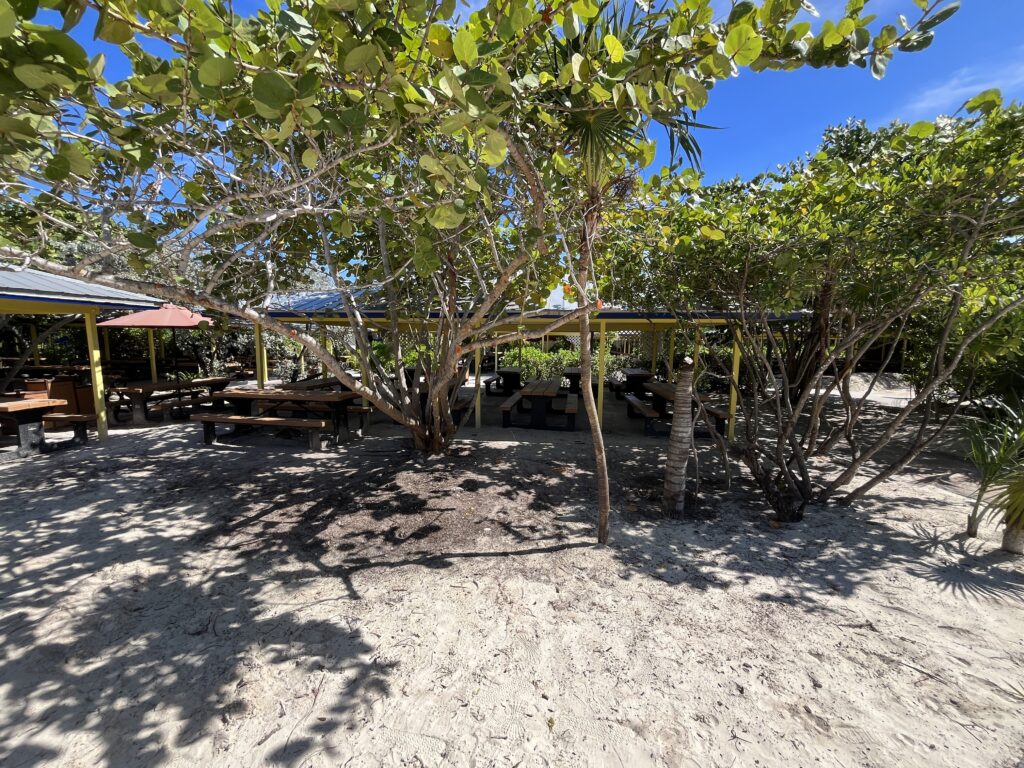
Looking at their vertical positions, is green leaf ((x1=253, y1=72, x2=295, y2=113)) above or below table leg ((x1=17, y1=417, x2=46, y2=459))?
above

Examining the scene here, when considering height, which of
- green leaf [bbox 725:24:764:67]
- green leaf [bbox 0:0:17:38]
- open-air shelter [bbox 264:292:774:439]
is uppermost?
green leaf [bbox 725:24:764:67]

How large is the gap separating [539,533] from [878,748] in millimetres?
2444

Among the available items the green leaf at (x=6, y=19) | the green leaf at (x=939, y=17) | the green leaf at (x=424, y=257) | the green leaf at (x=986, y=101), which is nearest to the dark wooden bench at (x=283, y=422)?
the green leaf at (x=424, y=257)

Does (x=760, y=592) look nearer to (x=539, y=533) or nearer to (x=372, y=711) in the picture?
(x=539, y=533)

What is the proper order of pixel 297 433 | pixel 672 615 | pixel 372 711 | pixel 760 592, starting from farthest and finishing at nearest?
pixel 297 433 < pixel 760 592 < pixel 672 615 < pixel 372 711

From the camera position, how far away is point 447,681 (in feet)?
7.32

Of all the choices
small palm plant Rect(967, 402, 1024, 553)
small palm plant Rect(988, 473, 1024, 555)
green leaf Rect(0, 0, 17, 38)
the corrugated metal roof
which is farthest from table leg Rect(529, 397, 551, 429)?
green leaf Rect(0, 0, 17, 38)

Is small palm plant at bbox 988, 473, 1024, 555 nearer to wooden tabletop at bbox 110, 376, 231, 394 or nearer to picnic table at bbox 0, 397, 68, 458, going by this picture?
picnic table at bbox 0, 397, 68, 458

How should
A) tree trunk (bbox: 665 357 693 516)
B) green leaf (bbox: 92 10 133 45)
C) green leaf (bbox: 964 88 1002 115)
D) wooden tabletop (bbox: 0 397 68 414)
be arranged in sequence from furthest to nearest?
1. wooden tabletop (bbox: 0 397 68 414)
2. tree trunk (bbox: 665 357 693 516)
3. green leaf (bbox: 964 88 1002 115)
4. green leaf (bbox: 92 10 133 45)

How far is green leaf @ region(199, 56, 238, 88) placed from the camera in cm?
150

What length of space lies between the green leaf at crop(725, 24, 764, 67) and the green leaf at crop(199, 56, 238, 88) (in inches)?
72.8

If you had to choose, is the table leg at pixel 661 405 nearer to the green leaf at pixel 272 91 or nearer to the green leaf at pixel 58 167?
the green leaf at pixel 272 91

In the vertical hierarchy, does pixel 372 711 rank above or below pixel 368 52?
below

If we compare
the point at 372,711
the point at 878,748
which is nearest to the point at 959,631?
the point at 878,748
